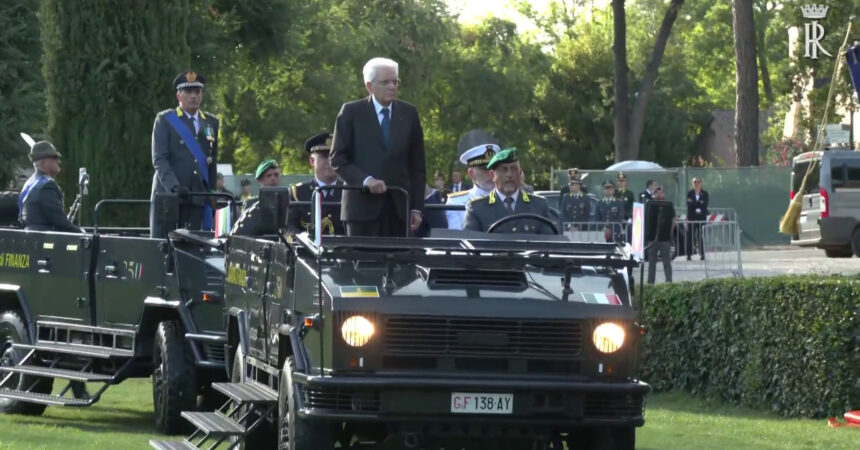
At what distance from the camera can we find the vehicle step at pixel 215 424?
10710 millimetres

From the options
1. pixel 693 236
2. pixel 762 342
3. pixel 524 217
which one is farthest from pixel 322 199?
pixel 693 236

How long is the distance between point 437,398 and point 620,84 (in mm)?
44398

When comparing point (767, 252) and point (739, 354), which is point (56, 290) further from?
point (767, 252)

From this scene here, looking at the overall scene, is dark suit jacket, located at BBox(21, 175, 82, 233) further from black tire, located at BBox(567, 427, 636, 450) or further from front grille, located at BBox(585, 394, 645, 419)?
front grille, located at BBox(585, 394, 645, 419)

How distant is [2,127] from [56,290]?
24188 millimetres

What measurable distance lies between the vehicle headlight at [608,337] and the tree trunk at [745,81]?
32.3 m

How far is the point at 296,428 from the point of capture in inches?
386

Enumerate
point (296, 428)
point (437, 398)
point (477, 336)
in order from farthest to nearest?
point (296, 428) < point (477, 336) < point (437, 398)

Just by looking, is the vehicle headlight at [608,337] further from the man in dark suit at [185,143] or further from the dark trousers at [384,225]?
the man in dark suit at [185,143]

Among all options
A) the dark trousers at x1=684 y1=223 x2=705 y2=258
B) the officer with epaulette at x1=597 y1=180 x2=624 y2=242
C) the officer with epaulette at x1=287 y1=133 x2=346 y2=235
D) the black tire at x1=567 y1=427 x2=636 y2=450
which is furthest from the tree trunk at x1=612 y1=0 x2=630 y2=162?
the black tire at x1=567 y1=427 x2=636 y2=450

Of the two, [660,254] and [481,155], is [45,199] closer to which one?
[481,155]

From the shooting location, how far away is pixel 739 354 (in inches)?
657

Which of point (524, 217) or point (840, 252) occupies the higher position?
point (524, 217)

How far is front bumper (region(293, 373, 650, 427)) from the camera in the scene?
9539 millimetres
